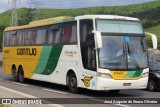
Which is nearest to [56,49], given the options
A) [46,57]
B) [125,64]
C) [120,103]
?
[46,57]

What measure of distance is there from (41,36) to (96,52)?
5.83 meters

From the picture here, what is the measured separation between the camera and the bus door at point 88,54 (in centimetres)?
1525

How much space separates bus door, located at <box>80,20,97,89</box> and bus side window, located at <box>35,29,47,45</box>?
12.8 ft

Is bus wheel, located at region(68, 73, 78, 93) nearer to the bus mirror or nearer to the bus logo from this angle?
the bus logo

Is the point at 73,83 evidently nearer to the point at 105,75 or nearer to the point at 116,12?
the point at 105,75

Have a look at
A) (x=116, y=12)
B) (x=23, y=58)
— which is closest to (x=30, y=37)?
(x=23, y=58)

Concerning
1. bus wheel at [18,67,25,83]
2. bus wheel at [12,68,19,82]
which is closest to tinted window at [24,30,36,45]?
bus wheel at [18,67,25,83]

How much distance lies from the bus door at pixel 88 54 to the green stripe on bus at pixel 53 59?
2.17 metres

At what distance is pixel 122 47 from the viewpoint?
50.2ft

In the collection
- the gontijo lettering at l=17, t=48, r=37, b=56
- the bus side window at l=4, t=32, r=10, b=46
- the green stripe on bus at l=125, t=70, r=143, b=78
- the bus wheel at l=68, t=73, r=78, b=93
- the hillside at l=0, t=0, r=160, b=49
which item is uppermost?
the hillside at l=0, t=0, r=160, b=49

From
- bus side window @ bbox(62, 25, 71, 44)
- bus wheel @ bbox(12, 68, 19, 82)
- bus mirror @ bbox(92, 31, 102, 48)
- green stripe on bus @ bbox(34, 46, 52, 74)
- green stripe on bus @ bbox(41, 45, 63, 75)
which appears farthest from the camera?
bus wheel @ bbox(12, 68, 19, 82)

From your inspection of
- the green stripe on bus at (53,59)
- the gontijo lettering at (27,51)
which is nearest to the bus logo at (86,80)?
the green stripe on bus at (53,59)

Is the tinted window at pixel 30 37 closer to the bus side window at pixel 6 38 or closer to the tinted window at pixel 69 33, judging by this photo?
the bus side window at pixel 6 38

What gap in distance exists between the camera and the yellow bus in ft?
49.1
